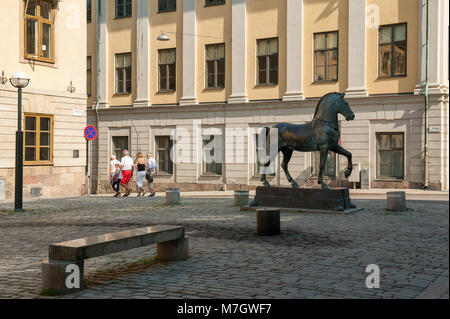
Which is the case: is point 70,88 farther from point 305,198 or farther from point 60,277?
point 60,277

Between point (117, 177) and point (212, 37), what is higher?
point (212, 37)

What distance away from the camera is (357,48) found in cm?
2617

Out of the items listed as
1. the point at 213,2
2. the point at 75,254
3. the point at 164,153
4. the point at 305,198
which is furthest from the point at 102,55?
the point at 75,254

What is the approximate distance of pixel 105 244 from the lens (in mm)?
6754

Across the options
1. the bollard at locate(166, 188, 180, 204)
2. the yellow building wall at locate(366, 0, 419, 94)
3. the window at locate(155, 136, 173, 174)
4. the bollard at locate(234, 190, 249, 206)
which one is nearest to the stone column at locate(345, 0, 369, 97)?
the yellow building wall at locate(366, 0, 419, 94)

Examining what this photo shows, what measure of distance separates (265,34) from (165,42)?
6.14 metres

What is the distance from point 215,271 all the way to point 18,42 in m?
17.5

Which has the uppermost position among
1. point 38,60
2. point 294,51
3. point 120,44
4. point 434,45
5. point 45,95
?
point 120,44

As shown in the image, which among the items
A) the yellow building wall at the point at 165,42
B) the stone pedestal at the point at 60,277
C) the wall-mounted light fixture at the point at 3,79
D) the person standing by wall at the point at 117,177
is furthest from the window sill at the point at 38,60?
the stone pedestal at the point at 60,277

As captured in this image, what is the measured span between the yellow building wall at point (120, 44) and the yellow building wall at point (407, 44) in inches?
529

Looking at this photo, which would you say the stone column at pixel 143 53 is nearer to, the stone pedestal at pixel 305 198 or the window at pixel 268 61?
the window at pixel 268 61

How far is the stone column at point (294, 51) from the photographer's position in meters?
27.5
